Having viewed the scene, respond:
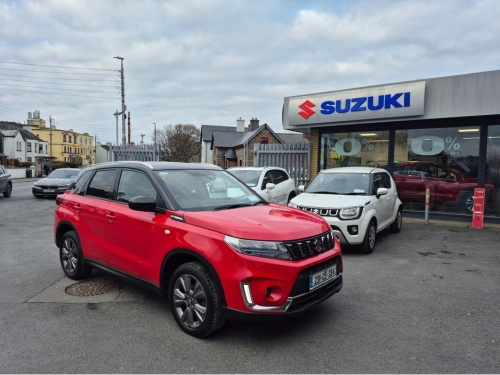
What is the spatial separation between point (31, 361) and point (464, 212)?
1156cm

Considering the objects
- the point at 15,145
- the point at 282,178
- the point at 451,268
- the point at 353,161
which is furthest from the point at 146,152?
the point at 15,145

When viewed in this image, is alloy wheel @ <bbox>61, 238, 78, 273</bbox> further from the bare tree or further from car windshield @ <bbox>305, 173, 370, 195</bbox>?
the bare tree

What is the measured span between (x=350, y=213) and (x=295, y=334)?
3.48m

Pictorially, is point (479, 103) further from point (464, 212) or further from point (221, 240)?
point (221, 240)

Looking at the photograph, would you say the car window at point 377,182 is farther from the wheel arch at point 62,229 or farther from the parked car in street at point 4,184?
the parked car in street at point 4,184

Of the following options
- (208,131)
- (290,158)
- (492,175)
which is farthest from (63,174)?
(208,131)

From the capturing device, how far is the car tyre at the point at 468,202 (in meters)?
10.7

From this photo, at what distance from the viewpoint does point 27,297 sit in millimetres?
4512

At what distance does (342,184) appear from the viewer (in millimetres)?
7723

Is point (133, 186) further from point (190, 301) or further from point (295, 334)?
point (295, 334)

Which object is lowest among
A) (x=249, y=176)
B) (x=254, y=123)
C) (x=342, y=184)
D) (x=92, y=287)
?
(x=92, y=287)

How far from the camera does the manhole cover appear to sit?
4.65 m

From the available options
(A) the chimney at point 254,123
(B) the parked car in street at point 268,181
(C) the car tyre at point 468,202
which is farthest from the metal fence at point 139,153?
(A) the chimney at point 254,123

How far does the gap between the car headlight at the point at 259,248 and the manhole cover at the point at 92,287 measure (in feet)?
8.17
